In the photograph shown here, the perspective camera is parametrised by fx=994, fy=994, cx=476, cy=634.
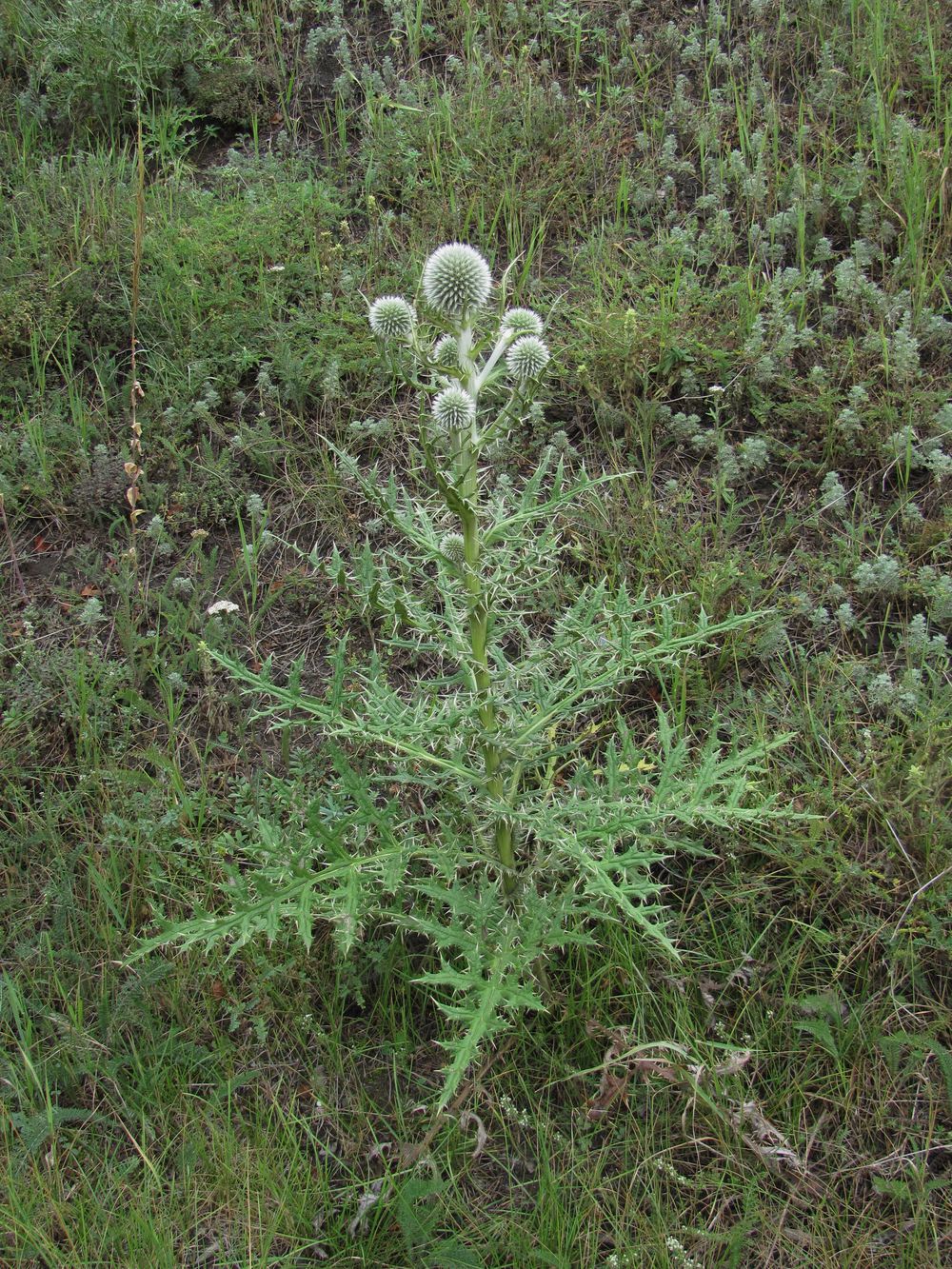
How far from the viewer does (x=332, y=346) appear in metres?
4.26

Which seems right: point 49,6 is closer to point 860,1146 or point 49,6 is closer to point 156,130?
point 156,130

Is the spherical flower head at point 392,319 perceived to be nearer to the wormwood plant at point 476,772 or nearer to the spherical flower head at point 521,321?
the wormwood plant at point 476,772

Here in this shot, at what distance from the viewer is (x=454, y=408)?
7.39ft

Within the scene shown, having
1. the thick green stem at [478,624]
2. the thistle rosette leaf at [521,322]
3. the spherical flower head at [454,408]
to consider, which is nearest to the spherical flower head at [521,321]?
the thistle rosette leaf at [521,322]

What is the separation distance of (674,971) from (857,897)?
22.1 inches

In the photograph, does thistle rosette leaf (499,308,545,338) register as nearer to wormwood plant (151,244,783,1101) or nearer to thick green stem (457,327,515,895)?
wormwood plant (151,244,783,1101)

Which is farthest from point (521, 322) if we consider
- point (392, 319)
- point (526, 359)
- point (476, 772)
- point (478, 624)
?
point (476, 772)

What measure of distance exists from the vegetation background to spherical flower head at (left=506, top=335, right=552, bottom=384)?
3.26 ft

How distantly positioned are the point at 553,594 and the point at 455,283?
4.47 feet

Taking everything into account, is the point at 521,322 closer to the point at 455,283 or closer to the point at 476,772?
the point at 455,283

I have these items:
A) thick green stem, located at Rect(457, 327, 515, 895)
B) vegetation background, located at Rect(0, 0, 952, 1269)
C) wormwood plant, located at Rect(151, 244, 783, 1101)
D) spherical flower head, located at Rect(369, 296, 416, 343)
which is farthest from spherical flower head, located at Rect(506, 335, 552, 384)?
vegetation background, located at Rect(0, 0, 952, 1269)

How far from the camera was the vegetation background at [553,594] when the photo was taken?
244cm

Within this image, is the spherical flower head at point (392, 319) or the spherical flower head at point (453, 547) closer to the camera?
the spherical flower head at point (392, 319)

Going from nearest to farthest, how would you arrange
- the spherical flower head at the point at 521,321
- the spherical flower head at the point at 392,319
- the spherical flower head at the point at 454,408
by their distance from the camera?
the spherical flower head at the point at 454,408
the spherical flower head at the point at 392,319
the spherical flower head at the point at 521,321
